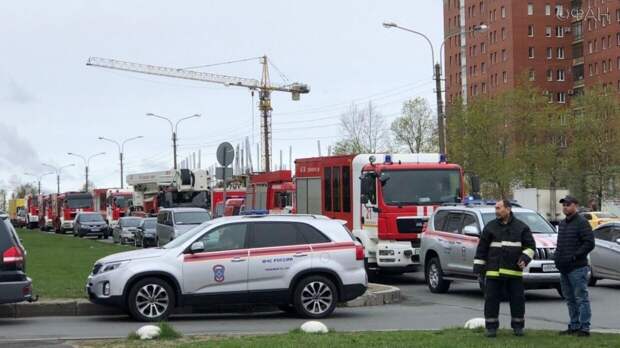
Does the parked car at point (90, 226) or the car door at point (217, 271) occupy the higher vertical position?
the car door at point (217, 271)

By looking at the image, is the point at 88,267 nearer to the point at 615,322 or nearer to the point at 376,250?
the point at 376,250

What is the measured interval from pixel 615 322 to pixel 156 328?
7008mm

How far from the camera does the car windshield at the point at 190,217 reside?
110 ft

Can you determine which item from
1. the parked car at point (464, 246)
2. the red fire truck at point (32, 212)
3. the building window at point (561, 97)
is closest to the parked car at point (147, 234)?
the parked car at point (464, 246)

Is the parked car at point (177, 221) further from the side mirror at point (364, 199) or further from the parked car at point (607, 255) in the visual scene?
the parked car at point (607, 255)

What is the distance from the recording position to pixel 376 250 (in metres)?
21.1

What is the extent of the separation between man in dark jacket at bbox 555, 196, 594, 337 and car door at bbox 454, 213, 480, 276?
18.8ft

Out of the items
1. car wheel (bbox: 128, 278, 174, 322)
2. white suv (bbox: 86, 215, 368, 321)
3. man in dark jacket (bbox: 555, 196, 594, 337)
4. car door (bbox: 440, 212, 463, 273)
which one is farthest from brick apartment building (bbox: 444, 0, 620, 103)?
man in dark jacket (bbox: 555, 196, 594, 337)

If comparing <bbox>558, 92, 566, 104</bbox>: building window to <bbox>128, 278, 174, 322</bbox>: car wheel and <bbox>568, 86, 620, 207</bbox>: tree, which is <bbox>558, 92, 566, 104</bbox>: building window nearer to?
<bbox>568, 86, 620, 207</bbox>: tree

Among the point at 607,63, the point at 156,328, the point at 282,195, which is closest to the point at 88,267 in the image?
the point at 282,195

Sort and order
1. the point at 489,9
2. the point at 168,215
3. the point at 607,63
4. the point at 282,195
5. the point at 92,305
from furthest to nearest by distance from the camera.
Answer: the point at 489,9 → the point at 607,63 → the point at 168,215 → the point at 282,195 → the point at 92,305

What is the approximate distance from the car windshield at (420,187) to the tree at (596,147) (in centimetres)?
4424

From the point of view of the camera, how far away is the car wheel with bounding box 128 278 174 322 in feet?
46.0

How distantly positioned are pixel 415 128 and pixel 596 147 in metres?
14.5
